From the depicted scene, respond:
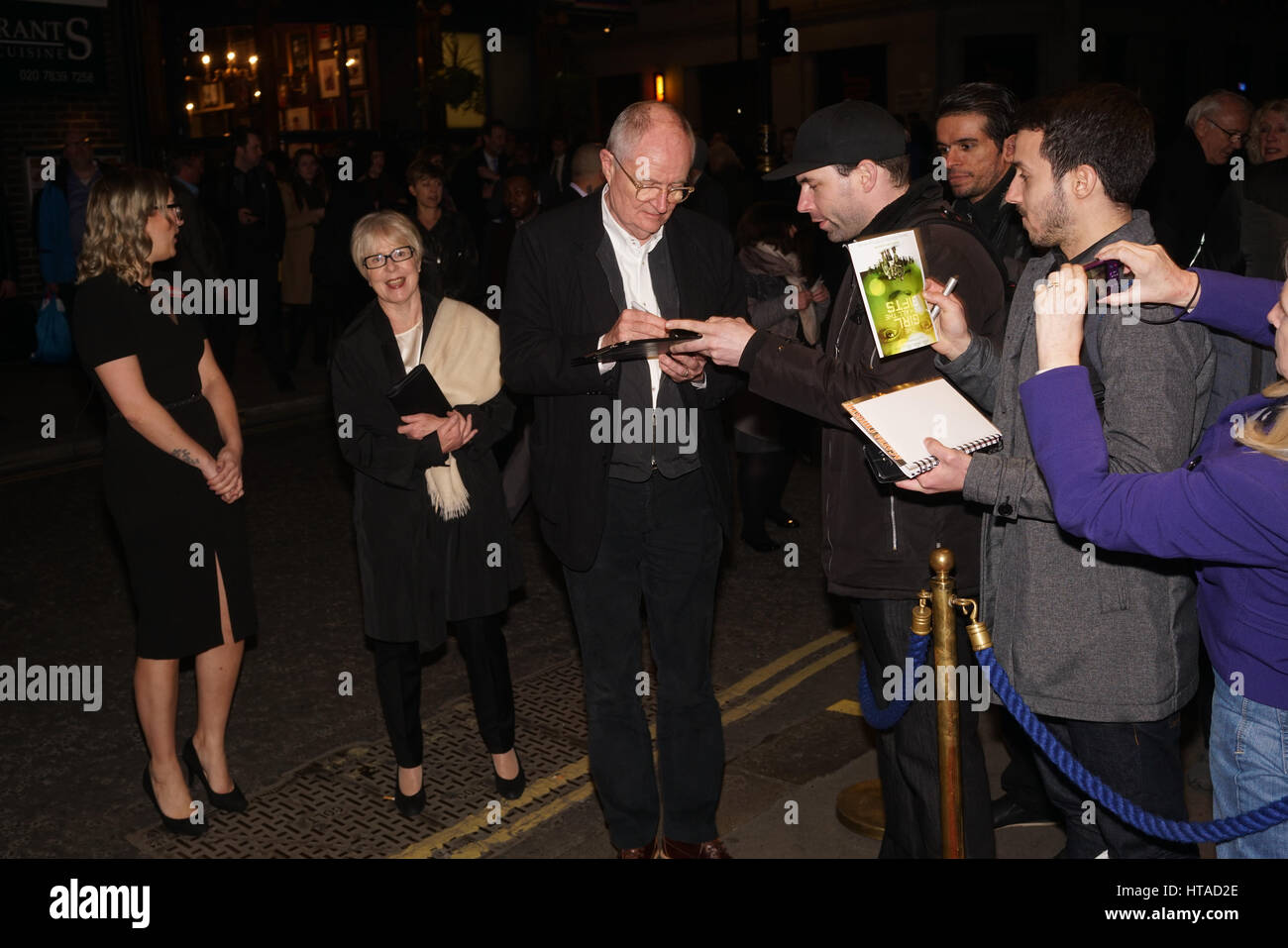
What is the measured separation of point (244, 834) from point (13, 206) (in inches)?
531

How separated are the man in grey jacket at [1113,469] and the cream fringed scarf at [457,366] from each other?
2048mm

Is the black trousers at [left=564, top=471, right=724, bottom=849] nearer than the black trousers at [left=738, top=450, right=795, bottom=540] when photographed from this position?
Yes

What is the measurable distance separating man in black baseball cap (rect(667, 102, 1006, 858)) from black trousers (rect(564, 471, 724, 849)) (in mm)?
524

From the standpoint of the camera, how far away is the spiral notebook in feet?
9.97

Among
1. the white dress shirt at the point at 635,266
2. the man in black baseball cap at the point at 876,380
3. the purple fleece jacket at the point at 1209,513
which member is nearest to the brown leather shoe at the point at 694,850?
the man in black baseball cap at the point at 876,380

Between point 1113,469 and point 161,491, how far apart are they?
128 inches

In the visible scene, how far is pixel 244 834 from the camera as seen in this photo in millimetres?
4520

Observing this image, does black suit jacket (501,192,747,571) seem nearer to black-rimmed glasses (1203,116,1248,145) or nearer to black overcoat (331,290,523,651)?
black overcoat (331,290,523,651)

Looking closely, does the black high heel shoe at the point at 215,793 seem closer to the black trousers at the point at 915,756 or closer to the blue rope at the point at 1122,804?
the black trousers at the point at 915,756

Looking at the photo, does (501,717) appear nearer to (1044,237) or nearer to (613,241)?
(613,241)

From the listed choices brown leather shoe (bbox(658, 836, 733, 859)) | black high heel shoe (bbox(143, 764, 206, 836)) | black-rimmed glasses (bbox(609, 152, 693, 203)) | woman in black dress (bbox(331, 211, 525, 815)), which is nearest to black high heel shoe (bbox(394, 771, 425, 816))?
woman in black dress (bbox(331, 211, 525, 815))

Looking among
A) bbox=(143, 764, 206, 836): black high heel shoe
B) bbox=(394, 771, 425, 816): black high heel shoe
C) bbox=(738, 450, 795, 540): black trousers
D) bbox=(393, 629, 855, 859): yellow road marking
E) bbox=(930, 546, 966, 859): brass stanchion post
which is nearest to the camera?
bbox=(930, 546, 966, 859): brass stanchion post

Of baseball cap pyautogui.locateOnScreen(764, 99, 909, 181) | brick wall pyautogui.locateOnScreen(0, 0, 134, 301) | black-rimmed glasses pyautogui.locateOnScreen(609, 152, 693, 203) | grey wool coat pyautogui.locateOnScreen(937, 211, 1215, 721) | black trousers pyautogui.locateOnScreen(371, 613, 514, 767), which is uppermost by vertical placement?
brick wall pyautogui.locateOnScreen(0, 0, 134, 301)

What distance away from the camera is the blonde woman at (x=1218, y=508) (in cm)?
242
